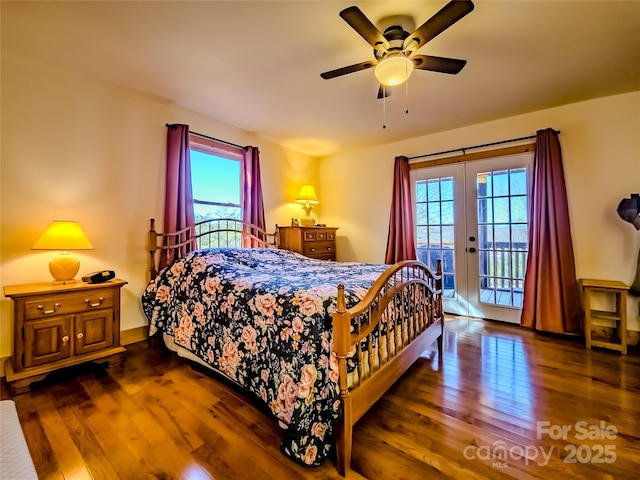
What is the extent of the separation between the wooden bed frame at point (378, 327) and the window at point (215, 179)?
525mm

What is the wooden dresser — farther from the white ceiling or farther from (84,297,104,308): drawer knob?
(84,297,104,308): drawer knob

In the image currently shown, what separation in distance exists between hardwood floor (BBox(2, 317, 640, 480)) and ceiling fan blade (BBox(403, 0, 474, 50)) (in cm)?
229

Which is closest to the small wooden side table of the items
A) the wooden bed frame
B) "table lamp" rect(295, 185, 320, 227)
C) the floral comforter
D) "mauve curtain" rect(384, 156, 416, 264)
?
the wooden bed frame

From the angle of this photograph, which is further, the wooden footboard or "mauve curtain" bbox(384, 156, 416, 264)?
"mauve curtain" bbox(384, 156, 416, 264)

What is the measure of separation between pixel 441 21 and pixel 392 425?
2351mm

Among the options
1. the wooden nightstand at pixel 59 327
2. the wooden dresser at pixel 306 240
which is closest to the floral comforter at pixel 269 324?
the wooden nightstand at pixel 59 327

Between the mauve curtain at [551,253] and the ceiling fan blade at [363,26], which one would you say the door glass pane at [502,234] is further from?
the ceiling fan blade at [363,26]

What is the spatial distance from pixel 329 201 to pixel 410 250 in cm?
180

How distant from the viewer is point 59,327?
88.0 inches

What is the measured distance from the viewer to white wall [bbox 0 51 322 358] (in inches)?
92.3

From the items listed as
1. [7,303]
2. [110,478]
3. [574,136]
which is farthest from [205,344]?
[574,136]

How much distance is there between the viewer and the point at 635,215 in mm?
2760

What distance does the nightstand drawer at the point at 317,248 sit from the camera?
13.9ft

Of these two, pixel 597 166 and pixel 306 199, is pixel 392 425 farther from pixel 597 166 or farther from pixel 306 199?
pixel 597 166
